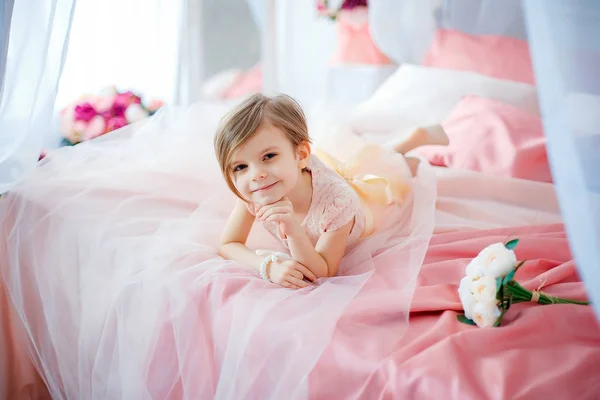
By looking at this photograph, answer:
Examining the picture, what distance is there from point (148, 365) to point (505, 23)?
236 cm

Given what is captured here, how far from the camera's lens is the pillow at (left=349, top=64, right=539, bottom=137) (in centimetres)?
276

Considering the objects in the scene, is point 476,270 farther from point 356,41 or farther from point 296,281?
point 356,41

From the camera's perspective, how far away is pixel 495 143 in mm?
2416

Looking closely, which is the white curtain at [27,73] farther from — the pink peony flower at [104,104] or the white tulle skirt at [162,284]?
the pink peony flower at [104,104]

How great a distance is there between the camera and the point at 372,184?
2.01m

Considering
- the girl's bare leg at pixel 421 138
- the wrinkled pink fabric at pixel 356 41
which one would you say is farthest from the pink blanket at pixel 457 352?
the wrinkled pink fabric at pixel 356 41

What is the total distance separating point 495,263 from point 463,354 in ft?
0.64

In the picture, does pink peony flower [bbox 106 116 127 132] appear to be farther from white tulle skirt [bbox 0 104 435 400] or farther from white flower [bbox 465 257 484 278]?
white flower [bbox 465 257 484 278]

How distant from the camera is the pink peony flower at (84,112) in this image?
271cm

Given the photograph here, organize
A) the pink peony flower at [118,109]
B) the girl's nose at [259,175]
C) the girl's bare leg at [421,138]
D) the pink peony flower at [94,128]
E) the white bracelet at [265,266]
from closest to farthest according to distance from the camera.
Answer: the girl's nose at [259,175], the white bracelet at [265,266], the girl's bare leg at [421,138], the pink peony flower at [94,128], the pink peony flower at [118,109]

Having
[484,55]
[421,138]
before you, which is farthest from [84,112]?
[484,55]

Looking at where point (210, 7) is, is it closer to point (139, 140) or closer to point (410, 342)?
point (139, 140)

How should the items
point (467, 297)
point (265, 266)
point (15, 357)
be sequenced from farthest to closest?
1. point (15, 357)
2. point (265, 266)
3. point (467, 297)

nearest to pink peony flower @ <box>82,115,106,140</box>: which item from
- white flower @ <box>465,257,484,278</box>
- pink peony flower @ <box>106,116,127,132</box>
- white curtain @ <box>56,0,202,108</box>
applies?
pink peony flower @ <box>106,116,127,132</box>
